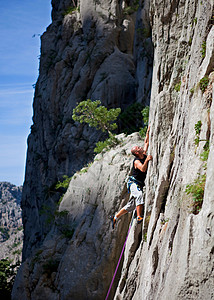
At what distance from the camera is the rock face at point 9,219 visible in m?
90.3

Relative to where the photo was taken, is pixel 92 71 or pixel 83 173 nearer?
pixel 83 173

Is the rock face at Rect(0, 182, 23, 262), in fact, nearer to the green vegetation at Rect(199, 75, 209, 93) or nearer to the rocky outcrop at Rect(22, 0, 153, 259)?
the rocky outcrop at Rect(22, 0, 153, 259)

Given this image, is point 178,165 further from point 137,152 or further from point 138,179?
point 138,179

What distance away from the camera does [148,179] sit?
10078 millimetres

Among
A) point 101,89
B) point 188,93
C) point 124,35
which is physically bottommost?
point 188,93

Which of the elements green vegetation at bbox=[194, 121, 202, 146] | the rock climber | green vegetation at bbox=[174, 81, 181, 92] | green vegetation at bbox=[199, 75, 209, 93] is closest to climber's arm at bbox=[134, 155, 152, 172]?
the rock climber

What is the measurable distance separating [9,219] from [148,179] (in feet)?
402

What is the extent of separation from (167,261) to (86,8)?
32.9 meters

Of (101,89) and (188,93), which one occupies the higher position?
(101,89)

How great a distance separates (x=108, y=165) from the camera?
53.4ft

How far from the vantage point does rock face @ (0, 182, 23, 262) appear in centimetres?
9034

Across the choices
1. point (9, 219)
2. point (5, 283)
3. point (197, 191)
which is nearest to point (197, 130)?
point (197, 191)

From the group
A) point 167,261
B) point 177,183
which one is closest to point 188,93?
point 177,183

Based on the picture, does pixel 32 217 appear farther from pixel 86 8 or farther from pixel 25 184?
pixel 86 8
